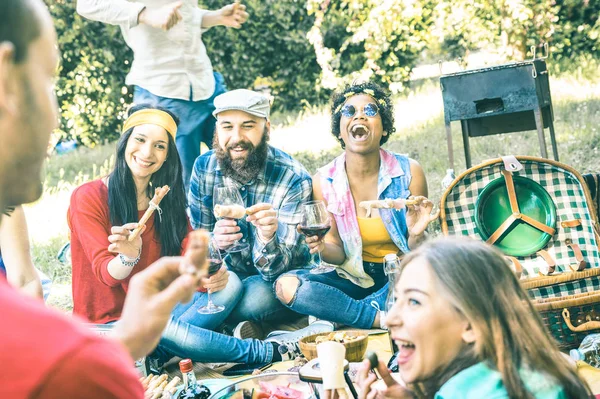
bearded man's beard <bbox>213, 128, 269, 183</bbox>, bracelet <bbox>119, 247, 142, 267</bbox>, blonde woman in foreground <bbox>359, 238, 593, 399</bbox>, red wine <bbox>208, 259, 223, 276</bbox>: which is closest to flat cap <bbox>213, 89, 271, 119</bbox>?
bearded man's beard <bbox>213, 128, 269, 183</bbox>

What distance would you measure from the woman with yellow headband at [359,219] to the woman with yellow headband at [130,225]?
490 millimetres

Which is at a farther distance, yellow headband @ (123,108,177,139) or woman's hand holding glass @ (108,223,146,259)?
yellow headband @ (123,108,177,139)

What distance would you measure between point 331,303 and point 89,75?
6247 mm

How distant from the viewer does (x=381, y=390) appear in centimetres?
217

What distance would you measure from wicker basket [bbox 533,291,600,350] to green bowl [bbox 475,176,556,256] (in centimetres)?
59

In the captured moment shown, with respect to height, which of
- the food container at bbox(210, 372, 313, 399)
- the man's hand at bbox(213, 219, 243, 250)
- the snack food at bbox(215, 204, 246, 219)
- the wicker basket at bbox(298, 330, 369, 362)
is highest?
the snack food at bbox(215, 204, 246, 219)

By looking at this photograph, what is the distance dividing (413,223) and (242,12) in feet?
6.95

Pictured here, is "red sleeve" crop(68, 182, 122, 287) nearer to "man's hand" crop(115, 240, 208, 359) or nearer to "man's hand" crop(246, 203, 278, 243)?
"man's hand" crop(246, 203, 278, 243)

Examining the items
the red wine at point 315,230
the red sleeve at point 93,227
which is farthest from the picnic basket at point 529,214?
the red sleeve at point 93,227

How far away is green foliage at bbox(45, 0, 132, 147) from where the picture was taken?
29.3ft

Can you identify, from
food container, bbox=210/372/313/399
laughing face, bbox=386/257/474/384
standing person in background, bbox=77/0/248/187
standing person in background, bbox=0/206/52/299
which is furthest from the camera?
standing person in background, bbox=77/0/248/187

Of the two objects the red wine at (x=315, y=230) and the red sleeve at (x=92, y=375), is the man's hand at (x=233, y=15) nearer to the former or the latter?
the red wine at (x=315, y=230)

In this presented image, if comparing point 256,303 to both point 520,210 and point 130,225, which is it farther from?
point 520,210

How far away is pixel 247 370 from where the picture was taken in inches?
148
